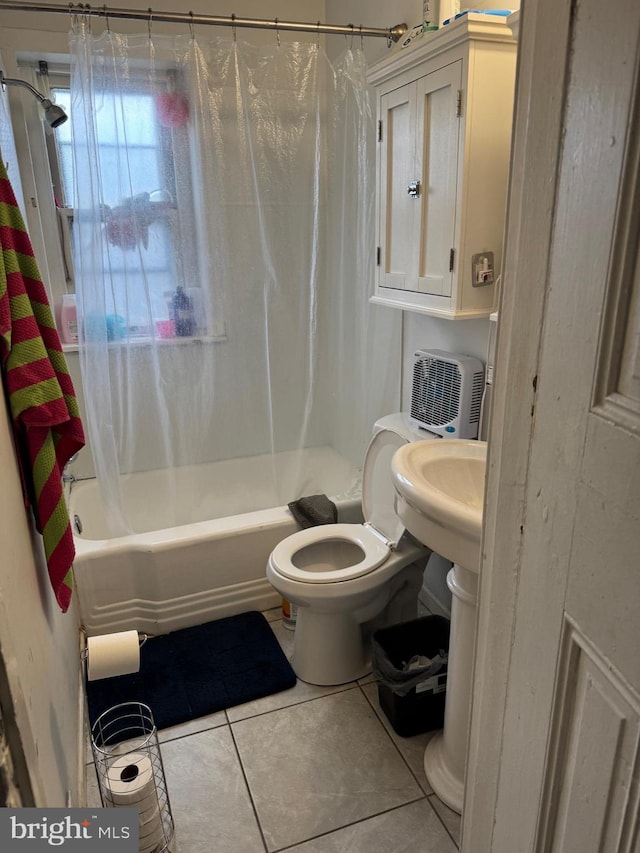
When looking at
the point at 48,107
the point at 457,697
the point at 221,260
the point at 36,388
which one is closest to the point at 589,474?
the point at 36,388

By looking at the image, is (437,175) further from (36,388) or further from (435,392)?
(36,388)

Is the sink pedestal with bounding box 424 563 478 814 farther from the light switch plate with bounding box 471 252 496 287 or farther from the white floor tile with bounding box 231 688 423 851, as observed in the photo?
the light switch plate with bounding box 471 252 496 287

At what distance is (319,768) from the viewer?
5.51ft

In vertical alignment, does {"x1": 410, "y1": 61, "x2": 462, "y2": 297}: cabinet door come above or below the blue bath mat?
above

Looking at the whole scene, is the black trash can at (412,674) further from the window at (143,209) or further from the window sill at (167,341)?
the window at (143,209)

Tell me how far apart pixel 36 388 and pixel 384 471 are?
1285 mm

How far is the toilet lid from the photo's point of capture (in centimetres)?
204

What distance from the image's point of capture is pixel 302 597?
1826 mm

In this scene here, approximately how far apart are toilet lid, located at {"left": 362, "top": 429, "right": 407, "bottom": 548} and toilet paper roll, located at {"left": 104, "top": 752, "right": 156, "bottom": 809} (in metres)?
0.96

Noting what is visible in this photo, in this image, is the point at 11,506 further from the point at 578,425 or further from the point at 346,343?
the point at 346,343

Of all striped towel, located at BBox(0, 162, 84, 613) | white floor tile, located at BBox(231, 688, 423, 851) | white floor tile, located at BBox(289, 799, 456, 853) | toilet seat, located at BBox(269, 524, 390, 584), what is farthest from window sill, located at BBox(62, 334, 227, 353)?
white floor tile, located at BBox(289, 799, 456, 853)

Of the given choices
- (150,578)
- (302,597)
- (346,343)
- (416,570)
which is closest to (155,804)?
(302,597)

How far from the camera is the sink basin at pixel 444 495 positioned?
124 cm

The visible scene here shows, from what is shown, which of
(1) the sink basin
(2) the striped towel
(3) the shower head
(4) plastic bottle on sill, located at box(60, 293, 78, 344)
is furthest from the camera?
(4) plastic bottle on sill, located at box(60, 293, 78, 344)
